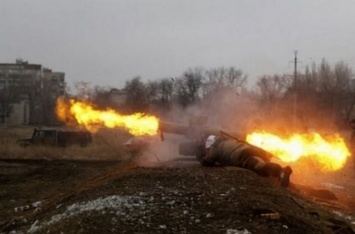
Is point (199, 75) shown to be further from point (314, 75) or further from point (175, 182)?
point (175, 182)

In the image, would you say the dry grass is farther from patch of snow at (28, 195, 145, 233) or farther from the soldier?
patch of snow at (28, 195, 145, 233)

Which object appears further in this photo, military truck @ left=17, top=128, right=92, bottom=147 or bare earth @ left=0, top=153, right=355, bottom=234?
military truck @ left=17, top=128, right=92, bottom=147

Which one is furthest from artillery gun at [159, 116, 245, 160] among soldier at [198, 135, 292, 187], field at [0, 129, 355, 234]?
field at [0, 129, 355, 234]

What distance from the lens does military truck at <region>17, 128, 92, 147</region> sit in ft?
139

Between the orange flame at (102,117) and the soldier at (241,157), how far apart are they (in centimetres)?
301

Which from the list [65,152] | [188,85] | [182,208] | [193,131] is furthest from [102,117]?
[188,85]

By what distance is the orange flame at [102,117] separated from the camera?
22875 mm

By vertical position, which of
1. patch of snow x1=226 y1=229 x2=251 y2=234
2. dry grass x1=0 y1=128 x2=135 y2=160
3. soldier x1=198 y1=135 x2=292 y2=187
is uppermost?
soldier x1=198 y1=135 x2=292 y2=187

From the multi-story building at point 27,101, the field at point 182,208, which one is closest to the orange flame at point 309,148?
the field at point 182,208

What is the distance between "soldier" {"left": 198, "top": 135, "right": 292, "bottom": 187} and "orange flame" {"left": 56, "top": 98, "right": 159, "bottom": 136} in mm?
3011

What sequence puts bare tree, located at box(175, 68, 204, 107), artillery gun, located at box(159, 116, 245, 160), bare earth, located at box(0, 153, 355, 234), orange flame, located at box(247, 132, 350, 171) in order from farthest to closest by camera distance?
bare tree, located at box(175, 68, 204, 107) < artillery gun, located at box(159, 116, 245, 160) < orange flame, located at box(247, 132, 350, 171) < bare earth, located at box(0, 153, 355, 234)

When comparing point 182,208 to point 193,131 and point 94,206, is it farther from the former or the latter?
point 193,131

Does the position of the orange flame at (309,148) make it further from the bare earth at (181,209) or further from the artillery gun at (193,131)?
the bare earth at (181,209)

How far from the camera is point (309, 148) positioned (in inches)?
797
